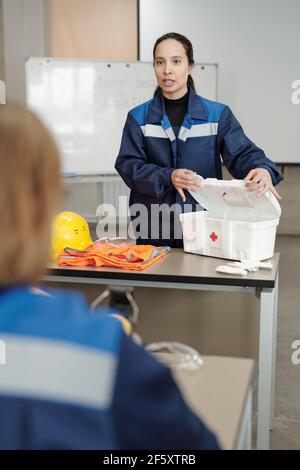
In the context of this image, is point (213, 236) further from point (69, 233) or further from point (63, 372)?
point (63, 372)

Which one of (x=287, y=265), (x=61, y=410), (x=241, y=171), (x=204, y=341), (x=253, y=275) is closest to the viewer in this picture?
(x=61, y=410)

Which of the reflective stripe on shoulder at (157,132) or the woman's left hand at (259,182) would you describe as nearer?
the woman's left hand at (259,182)

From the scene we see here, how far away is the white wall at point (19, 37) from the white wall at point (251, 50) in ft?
3.80

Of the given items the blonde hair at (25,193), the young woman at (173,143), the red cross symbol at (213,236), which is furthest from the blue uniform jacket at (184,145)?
the blonde hair at (25,193)

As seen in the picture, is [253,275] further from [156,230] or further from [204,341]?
[156,230]

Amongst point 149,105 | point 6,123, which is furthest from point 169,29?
point 6,123

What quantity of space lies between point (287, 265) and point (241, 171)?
316 cm

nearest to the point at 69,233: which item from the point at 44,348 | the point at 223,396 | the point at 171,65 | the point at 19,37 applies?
the point at 171,65

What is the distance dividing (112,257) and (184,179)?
461 mm

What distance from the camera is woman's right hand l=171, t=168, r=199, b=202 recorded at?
99.7 inches

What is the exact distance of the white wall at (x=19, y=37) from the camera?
6242 millimetres

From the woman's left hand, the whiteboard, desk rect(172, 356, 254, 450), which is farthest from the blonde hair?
the whiteboard

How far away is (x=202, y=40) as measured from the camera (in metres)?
5.98

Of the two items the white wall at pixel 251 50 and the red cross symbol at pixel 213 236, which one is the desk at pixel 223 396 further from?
the white wall at pixel 251 50
